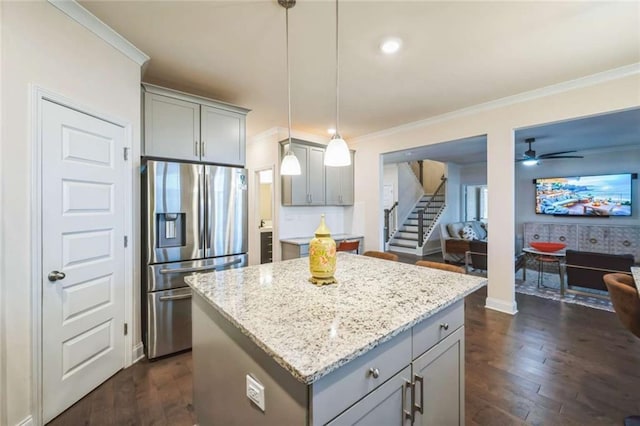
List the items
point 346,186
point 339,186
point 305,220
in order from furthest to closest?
point 346,186 → point 339,186 → point 305,220

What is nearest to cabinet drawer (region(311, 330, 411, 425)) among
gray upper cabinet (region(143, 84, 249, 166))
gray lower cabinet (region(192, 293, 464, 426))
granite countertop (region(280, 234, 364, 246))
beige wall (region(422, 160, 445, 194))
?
gray lower cabinet (region(192, 293, 464, 426))

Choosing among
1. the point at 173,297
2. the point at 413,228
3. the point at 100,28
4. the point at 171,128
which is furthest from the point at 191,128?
the point at 413,228

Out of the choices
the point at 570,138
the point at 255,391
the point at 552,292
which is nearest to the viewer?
the point at 255,391

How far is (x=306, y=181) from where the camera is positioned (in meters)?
4.59

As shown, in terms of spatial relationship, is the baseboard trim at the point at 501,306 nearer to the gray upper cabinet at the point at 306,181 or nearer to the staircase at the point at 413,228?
the gray upper cabinet at the point at 306,181

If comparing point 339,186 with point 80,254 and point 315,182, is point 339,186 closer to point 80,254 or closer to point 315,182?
point 315,182

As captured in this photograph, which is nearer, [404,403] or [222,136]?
[404,403]

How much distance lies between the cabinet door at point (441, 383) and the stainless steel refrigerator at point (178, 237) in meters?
2.18

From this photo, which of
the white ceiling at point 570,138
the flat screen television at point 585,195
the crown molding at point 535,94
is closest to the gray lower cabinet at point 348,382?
the crown molding at point 535,94

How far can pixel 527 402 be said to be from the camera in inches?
76.6

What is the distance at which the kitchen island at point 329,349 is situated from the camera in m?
0.88

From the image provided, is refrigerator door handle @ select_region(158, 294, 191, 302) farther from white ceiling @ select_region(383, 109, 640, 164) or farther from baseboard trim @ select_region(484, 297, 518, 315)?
white ceiling @ select_region(383, 109, 640, 164)

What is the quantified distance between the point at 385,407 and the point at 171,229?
2.31 metres

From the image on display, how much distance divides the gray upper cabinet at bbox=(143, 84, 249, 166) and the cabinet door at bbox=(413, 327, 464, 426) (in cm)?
265
